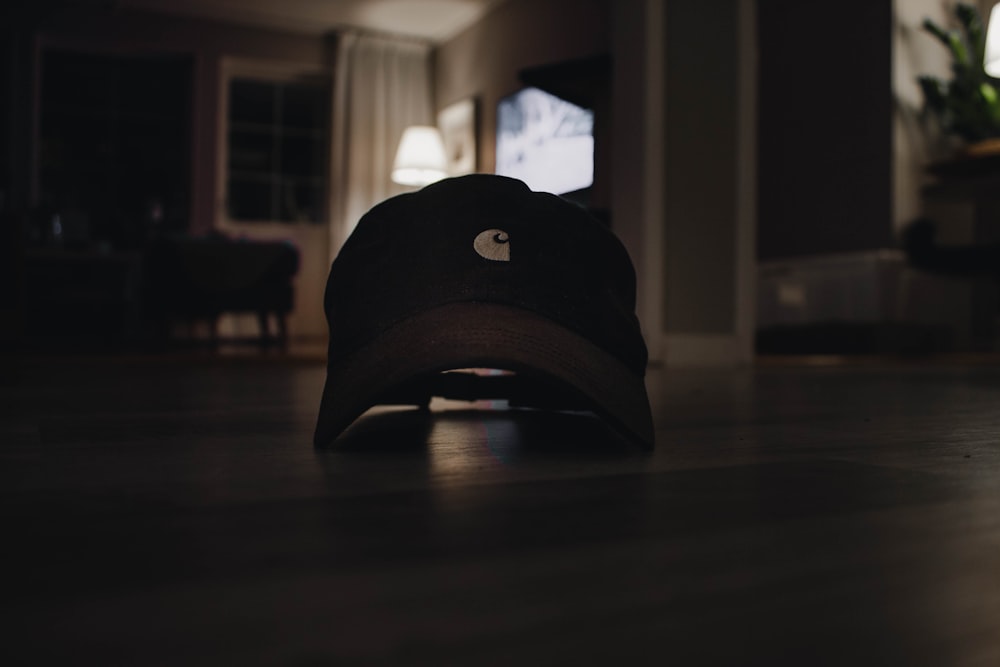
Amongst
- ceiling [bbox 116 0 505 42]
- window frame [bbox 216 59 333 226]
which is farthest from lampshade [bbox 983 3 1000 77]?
window frame [bbox 216 59 333 226]

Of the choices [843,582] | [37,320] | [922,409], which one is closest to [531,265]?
[843,582]

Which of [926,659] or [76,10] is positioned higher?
[76,10]

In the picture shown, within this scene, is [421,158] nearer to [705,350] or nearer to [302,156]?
[302,156]

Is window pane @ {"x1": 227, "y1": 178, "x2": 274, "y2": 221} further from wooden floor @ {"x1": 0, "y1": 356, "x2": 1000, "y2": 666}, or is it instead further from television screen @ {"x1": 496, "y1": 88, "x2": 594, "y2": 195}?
Answer: wooden floor @ {"x1": 0, "y1": 356, "x2": 1000, "y2": 666}

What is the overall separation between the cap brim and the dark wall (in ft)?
15.5

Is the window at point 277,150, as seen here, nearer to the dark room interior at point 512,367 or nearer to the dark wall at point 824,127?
the dark room interior at point 512,367

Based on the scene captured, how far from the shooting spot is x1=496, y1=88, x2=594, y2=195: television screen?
2.69m

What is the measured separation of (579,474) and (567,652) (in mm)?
362

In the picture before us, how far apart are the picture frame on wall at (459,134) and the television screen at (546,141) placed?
16.7 inches

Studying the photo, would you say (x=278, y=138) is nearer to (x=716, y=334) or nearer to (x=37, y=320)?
(x=37, y=320)

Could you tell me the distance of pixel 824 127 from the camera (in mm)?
5277

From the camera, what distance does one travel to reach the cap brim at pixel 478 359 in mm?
665

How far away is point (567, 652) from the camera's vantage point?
10.6 inches

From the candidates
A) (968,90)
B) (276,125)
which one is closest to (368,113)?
(276,125)
